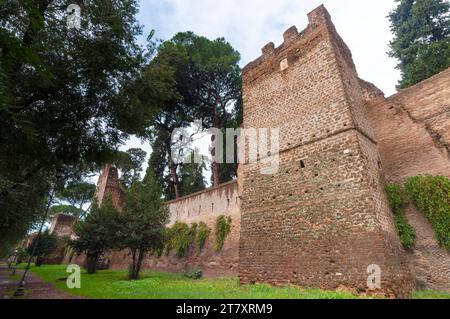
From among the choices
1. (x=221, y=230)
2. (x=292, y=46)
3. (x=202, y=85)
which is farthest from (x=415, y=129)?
(x=202, y=85)

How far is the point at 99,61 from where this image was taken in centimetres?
582

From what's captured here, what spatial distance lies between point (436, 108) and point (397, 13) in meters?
11.9

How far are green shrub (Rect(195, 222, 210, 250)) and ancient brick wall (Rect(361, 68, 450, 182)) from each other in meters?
8.89

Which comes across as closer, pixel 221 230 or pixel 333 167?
pixel 333 167

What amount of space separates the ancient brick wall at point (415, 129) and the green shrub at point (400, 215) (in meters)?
0.71

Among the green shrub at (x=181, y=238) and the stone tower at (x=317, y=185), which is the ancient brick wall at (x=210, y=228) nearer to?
the green shrub at (x=181, y=238)

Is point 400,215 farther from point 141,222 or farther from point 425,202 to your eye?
point 141,222

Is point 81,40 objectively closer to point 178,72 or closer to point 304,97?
point 304,97

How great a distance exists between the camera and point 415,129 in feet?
28.8

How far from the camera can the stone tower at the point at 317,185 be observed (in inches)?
266

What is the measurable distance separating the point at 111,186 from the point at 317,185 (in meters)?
22.3

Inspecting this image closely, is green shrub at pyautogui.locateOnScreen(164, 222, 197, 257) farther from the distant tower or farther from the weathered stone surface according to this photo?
the distant tower

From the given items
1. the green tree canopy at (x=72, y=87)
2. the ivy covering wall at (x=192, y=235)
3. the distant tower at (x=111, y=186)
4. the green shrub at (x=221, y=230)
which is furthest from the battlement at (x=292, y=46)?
the distant tower at (x=111, y=186)

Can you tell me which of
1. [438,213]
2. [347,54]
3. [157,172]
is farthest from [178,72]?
[438,213]
